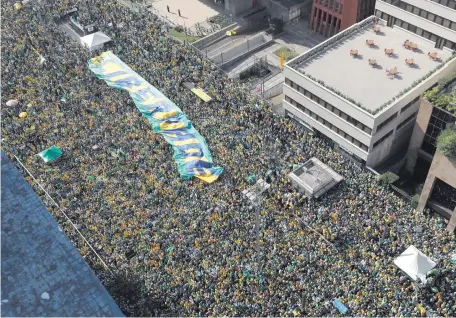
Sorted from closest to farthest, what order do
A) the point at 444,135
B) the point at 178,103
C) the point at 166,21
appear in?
1. the point at 444,135
2. the point at 178,103
3. the point at 166,21

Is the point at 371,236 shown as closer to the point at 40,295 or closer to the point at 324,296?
the point at 324,296

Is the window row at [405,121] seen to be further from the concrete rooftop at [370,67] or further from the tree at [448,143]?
the tree at [448,143]

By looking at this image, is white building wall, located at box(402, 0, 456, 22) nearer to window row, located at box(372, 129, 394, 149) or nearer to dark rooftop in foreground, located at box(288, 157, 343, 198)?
window row, located at box(372, 129, 394, 149)

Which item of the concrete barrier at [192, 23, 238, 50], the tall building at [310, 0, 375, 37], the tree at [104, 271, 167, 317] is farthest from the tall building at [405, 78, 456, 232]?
the concrete barrier at [192, 23, 238, 50]

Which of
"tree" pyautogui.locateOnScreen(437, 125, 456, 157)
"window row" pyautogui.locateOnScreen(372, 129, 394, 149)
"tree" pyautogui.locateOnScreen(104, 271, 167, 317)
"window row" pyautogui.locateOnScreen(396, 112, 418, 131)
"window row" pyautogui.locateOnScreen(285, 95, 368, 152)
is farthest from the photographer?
"window row" pyautogui.locateOnScreen(396, 112, 418, 131)

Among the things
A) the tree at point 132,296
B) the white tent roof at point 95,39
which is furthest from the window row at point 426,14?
the tree at point 132,296

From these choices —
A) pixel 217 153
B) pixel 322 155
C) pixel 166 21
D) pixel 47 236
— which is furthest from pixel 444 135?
pixel 166 21
